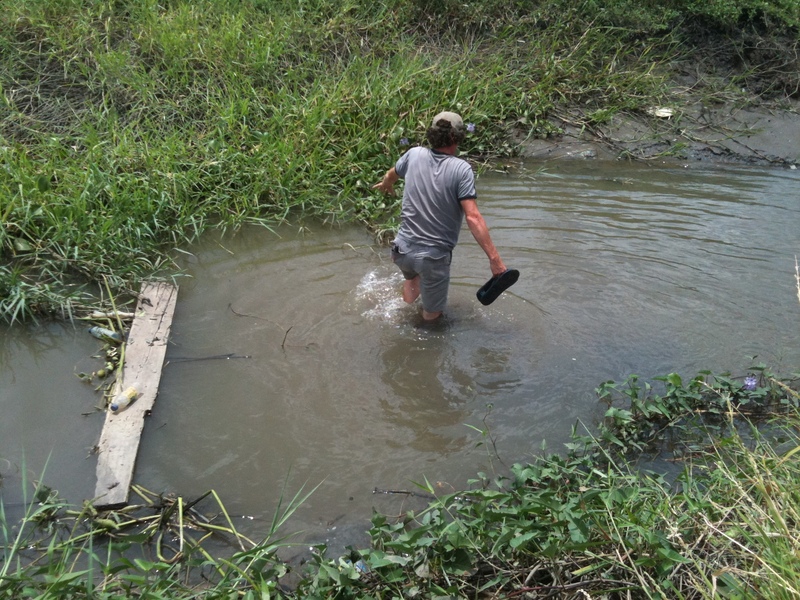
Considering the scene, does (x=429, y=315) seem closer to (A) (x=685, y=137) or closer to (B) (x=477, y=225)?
(B) (x=477, y=225)

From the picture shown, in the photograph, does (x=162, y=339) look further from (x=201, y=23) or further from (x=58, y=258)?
(x=201, y=23)

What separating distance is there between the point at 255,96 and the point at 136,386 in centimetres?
405

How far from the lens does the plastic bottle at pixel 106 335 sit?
4785mm

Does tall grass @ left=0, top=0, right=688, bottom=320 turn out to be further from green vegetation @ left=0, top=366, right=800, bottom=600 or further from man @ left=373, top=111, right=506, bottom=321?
green vegetation @ left=0, top=366, right=800, bottom=600

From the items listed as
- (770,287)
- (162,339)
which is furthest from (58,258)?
(770,287)

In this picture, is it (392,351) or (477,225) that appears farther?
(392,351)

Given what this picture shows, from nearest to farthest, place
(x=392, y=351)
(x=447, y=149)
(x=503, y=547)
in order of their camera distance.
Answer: (x=503, y=547) < (x=447, y=149) < (x=392, y=351)

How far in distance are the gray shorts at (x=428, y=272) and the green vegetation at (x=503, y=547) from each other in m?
1.61

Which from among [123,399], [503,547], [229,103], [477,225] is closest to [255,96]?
[229,103]

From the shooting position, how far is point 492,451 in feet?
13.5

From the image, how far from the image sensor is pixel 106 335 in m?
4.79

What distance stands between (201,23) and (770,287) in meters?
6.43

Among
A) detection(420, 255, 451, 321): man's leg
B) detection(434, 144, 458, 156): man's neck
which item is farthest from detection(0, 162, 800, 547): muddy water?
detection(434, 144, 458, 156): man's neck

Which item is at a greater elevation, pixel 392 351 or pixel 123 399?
pixel 123 399
